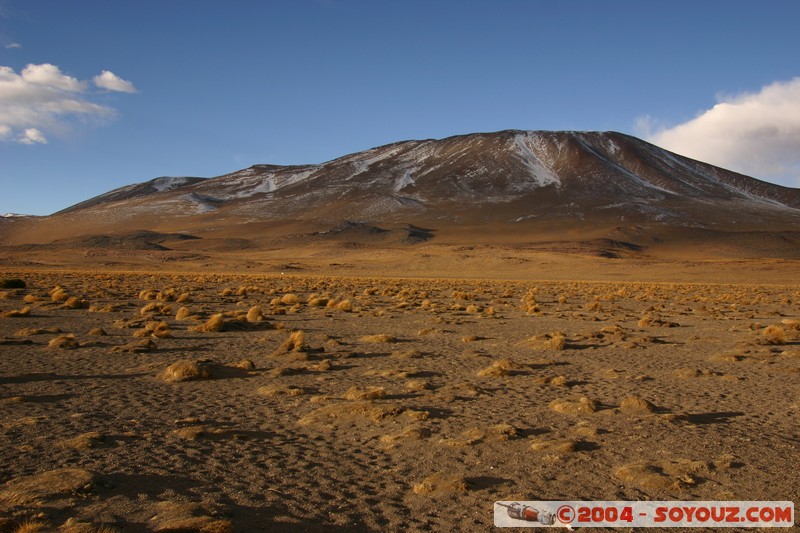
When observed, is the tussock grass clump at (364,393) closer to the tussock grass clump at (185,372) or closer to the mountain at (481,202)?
the tussock grass clump at (185,372)

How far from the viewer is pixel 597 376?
11406mm

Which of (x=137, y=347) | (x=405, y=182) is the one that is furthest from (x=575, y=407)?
(x=405, y=182)

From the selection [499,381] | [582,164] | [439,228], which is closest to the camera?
[499,381]

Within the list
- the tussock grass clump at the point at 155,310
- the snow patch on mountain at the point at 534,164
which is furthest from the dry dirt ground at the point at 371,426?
the snow patch on mountain at the point at 534,164

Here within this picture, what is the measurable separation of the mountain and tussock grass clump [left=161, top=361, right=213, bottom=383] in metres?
80.6

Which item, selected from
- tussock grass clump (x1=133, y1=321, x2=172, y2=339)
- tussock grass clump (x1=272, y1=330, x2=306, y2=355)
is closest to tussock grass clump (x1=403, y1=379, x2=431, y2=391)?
tussock grass clump (x1=272, y1=330, x2=306, y2=355)

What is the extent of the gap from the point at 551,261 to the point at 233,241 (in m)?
57.0

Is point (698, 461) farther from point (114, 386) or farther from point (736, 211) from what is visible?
point (736, 211)

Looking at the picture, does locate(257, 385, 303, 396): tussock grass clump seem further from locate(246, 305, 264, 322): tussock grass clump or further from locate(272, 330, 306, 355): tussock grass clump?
locate(246, 305, 264, 322): tussock grass clump

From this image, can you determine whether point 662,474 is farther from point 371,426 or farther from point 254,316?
point 254,316

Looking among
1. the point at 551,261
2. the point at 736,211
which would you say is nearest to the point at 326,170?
the point at 736,211

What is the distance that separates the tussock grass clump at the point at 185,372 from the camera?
1065 centimetres

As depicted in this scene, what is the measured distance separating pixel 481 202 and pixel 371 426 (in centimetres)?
13451

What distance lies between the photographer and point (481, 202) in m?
140
